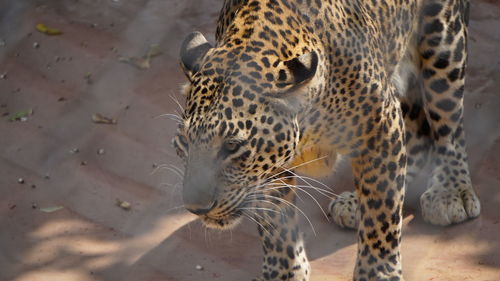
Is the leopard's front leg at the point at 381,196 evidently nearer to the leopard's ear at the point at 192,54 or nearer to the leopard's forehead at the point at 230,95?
the leopard's forehead at the point at 230,95

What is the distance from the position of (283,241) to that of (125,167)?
202cm

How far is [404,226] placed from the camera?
6.80 m

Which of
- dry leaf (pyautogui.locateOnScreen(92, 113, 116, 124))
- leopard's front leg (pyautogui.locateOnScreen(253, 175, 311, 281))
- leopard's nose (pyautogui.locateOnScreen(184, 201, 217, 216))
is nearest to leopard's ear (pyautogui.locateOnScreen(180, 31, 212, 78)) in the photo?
leopard's nose (pyautogui.locateOnScreen(184, 201, 217, 216))

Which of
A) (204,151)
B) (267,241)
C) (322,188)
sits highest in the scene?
(204,151)

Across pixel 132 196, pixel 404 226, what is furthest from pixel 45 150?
pixel 404 226

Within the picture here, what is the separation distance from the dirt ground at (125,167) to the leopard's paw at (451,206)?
9 centimetres

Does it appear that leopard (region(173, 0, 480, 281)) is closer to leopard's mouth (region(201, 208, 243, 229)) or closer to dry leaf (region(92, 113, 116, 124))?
leopard's mouth (region(201, 208, 243, 229))

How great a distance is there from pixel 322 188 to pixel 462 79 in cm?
142

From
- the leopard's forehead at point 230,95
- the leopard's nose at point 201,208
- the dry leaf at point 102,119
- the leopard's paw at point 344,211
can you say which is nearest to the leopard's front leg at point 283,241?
the leopard's paw at point 344,211

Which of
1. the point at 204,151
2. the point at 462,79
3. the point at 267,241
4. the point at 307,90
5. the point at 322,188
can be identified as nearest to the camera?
the point at 204,151

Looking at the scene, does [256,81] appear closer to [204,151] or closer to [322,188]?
[204,151]

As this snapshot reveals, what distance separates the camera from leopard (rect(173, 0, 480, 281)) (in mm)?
4688

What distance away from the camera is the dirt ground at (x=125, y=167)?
6508mm

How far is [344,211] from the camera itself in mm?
6773
